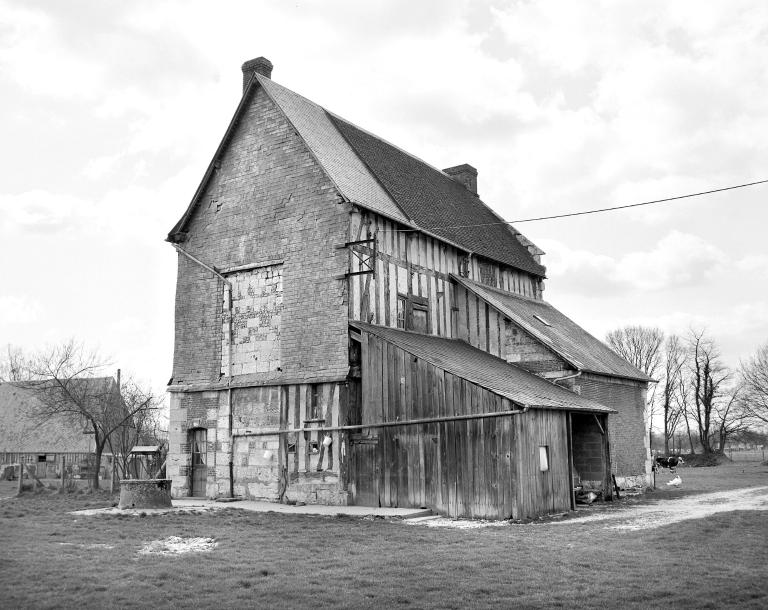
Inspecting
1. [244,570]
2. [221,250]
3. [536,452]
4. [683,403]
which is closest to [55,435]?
[221,250]

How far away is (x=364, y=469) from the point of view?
63.3ft

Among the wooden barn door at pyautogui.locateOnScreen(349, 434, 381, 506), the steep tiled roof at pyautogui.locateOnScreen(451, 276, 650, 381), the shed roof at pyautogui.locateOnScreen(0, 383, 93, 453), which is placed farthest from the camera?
the shed roof at pyautogui.locateOnScreen(0, 383, 93, 453)

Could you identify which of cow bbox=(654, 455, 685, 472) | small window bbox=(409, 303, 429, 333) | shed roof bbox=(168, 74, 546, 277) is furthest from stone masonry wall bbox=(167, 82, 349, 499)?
cow bbox=(654, 455, 685, 472)

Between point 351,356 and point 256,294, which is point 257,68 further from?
point 351,356

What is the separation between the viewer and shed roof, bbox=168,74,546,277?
73.1ft

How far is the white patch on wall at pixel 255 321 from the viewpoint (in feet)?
71.1

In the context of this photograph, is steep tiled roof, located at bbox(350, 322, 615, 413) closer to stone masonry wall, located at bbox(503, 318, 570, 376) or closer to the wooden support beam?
stone masonry wall, located at bbox(503, 318, 570, 376)

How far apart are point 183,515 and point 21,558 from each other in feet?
19.2

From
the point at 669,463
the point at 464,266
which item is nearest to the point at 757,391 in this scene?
the point at 669,463

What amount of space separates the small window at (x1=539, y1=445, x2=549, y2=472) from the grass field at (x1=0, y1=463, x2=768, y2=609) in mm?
2457

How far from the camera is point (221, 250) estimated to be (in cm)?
2319

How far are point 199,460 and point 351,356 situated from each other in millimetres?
6207

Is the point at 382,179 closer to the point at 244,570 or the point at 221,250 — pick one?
the point at 221,250

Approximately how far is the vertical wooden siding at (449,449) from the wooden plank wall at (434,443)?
22 millimetres
